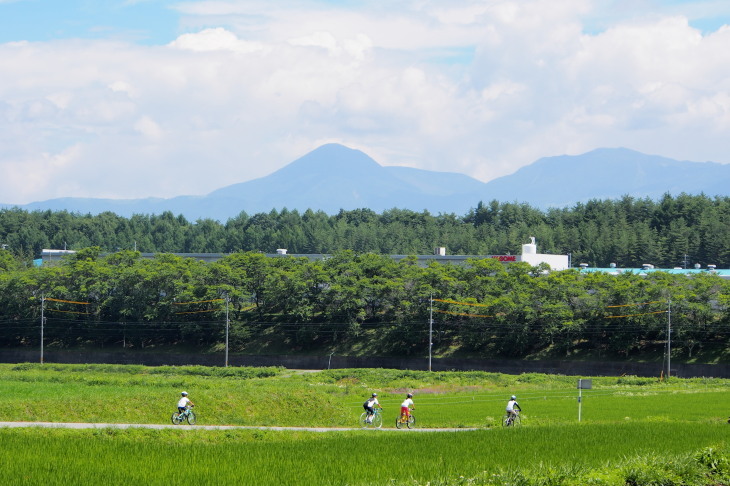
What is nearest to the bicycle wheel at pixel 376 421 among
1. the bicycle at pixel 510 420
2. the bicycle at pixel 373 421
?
the bicycle at pixel 373 421

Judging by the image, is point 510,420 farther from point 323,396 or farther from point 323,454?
point 323,454

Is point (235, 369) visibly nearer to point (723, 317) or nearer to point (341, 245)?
point (723, 317)

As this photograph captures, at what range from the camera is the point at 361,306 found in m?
84.1

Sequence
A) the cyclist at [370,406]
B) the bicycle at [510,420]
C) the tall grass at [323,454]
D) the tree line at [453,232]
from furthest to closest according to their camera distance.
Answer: the tree line at [453,232]
the bicycle at [510,420]
the cyclist at [370,406]
the tall grass at [323,454]

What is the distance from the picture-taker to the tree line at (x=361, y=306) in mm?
72312

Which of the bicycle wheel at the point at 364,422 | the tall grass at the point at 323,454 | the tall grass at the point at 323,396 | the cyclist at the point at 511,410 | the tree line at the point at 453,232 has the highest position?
the tree line at the point at 453,232

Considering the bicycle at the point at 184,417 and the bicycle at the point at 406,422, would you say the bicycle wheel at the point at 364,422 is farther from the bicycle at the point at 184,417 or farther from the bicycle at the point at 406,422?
the bicycle at the point at 184,417

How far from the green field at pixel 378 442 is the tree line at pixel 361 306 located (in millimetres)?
17342

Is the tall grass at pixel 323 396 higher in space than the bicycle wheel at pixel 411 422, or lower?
lower

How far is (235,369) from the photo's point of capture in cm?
7119

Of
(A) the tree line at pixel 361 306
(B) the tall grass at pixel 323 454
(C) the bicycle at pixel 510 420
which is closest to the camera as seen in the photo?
(B) the tall grass at pixel 323 454

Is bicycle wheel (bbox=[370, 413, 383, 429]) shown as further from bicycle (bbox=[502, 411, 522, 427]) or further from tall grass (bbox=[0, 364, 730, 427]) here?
bicycle (bbox=[502, 411, 522, 427])

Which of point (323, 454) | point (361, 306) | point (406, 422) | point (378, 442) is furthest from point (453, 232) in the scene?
point (323, 454)

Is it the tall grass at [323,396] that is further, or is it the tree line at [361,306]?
the tree line at [361,306]
